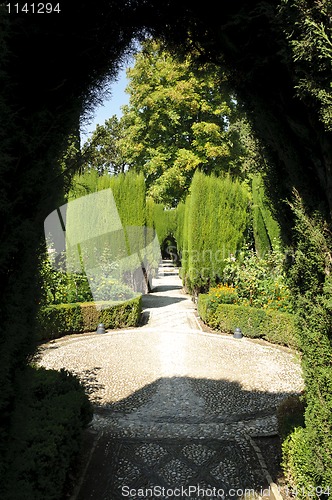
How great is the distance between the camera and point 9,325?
5.51ft

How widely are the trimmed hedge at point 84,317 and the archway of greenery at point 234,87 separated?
7.00m

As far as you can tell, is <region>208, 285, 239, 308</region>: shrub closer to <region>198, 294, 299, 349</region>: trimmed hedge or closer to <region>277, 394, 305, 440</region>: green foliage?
<region>198, 294, 299, 349</region>: trimmed hedge

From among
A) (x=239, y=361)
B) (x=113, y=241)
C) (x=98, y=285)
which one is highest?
(x=113, y=241)

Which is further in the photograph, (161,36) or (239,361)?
(239,361)

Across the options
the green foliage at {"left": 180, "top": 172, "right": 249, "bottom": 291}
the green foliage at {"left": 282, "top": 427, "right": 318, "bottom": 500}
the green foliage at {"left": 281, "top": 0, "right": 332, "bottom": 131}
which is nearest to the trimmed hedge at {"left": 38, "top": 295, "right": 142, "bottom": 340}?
the green foliage at {"left": 180, "top": 172, "right": 249, "bottom": 291}

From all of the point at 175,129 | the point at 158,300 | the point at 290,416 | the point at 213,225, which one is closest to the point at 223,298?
the point at 213,225

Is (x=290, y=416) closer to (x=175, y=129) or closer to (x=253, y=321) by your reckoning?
(x=253, y=321)

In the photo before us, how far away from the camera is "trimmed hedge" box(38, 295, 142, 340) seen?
28.7 ft

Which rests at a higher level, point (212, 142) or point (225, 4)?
point (212, 142)

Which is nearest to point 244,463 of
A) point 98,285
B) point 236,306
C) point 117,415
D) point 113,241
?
point 117,415

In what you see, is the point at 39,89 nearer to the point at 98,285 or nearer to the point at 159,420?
the point at 159,420

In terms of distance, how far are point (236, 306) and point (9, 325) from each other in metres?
8.06

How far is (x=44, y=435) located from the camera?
272 centimetres

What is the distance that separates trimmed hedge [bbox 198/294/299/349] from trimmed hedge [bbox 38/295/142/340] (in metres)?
2.24
